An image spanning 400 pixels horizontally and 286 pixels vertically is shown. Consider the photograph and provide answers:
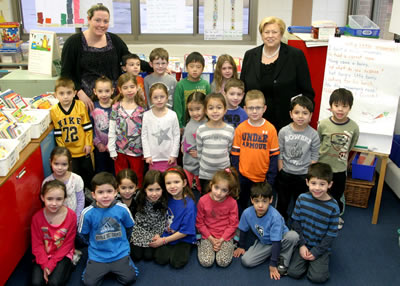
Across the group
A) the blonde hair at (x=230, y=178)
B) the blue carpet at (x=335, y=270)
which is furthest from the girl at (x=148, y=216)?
the blonde hair at (x=230, y=178)

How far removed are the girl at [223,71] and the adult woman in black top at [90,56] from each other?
0.94 m

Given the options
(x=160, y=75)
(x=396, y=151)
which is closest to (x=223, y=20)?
(x=160, y=75)

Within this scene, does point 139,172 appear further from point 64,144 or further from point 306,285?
point 306,285

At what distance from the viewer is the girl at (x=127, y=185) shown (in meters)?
3.10

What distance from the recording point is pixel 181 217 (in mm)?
3117

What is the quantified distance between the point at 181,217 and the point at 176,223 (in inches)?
2.6

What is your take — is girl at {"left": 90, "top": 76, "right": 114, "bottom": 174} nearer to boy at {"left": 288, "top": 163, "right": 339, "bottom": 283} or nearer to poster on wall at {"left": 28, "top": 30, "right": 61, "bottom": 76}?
poster on wall at {"left": 28, "top": 30, "right": 61, "bottom": 76}

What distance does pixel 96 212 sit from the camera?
114 inches

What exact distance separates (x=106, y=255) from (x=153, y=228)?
0.42 metres

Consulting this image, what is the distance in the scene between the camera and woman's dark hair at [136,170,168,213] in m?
3.06

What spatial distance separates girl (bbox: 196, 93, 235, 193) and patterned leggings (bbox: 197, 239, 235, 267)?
48cm

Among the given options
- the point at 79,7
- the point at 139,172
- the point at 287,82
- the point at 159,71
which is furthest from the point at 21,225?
the point at 79,7

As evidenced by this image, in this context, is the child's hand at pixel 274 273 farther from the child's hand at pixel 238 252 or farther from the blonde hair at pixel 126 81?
the blonde hair at pixel 126 81

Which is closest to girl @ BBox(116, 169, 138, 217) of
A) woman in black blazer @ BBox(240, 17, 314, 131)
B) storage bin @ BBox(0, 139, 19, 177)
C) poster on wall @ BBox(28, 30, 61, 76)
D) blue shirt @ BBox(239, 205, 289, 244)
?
storage bin @ BBox(0, 139, 19, 177)
